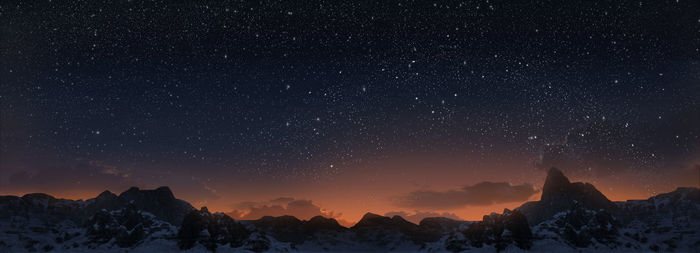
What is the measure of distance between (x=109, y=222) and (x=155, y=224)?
19.8 m

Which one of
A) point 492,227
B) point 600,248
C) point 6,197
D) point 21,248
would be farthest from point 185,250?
point 600,248

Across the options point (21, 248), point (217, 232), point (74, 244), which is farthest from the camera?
point (217, 232)

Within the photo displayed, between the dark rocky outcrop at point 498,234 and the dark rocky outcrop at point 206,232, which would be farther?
the dark rocky outcrop at point 498,234

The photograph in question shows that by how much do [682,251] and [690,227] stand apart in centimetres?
2334

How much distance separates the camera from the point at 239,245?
630 ft

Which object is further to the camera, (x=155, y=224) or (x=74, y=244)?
(x=155, y=224)

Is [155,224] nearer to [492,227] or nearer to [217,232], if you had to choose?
[217,232]

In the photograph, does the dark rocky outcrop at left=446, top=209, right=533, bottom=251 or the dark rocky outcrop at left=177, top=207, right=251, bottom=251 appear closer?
the dark rocky outcrop at left=177, top=207, right=251, bottom=251

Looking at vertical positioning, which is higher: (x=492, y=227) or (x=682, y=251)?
(x=492, y=227)

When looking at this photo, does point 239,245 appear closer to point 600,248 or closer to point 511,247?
point 511,247

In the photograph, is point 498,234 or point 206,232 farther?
point 498,234

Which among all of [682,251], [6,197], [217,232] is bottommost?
[682,251]

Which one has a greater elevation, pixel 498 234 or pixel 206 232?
pixel 206 232

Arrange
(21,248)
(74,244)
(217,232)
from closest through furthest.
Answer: (21,248), (74,244), (217,232)
